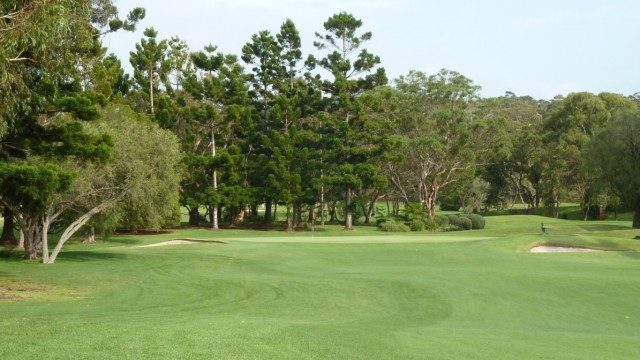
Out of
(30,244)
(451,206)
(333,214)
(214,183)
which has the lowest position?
(30,244)

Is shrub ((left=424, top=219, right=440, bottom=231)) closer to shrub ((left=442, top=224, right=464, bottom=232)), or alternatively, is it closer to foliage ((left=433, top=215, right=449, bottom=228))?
foliage ((left=433, top=215, right=449, bottom=228))

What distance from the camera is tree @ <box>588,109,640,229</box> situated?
Answer: 49.4 m

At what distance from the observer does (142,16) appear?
48.1m

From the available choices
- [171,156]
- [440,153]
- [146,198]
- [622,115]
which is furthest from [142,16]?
[622,115]

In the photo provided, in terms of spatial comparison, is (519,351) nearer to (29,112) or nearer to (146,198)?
(29,112)

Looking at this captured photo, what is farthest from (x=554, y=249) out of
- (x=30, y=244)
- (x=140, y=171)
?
(x=30, y=244)

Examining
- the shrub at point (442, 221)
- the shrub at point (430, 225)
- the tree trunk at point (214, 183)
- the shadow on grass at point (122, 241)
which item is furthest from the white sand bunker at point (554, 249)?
the tree trunk at point (214, 183)

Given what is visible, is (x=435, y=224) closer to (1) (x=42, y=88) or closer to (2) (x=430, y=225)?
(2) (x=430, y=225)

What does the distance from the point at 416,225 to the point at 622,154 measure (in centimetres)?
1739

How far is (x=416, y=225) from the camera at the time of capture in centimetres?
5244

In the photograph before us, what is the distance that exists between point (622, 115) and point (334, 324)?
45.5 meters

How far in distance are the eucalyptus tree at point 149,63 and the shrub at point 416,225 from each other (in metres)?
24.7

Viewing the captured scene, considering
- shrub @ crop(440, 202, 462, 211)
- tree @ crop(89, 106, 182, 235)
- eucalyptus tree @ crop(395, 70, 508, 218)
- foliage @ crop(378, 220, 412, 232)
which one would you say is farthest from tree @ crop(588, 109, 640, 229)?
shrub @ crop(440, 202, 462, 211)

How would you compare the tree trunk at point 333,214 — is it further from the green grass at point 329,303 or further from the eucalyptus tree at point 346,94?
the green grass at point 329,303
